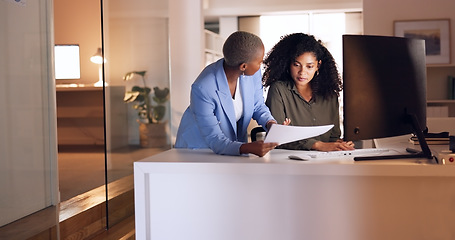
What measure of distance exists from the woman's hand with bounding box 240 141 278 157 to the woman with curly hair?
30.4 inches

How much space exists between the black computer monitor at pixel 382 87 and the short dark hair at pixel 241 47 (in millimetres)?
430

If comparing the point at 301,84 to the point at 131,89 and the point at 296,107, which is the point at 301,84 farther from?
the point at 131,89

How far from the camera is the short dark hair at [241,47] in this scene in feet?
7.97

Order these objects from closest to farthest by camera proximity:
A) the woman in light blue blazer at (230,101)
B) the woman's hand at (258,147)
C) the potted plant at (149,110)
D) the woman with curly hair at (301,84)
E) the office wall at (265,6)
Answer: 1. the woman's hand at (258,147)
2. the woman in light blue blazer at (230,101)
3. the woman with curly hair at (301,84)
4. the potted plant at (149,110)
5. the office wall at (265,6)

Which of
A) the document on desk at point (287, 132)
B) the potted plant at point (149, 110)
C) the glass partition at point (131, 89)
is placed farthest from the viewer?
the potted plant at point (149, 110)

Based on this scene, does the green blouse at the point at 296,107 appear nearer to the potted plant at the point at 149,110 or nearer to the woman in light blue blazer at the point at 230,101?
the woman in light blue blazer at the point at 230,101

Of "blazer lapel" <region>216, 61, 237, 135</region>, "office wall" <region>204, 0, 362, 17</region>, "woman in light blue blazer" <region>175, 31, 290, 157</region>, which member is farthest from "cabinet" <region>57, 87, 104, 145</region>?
"blazer lapel" <region>216, 61, 237, 135</region>

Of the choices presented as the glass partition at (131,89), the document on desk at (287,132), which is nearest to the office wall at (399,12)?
the glass partition at (131,89)

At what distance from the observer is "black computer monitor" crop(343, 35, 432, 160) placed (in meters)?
2.20

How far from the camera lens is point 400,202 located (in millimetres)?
2160

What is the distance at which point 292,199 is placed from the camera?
2.21 metres

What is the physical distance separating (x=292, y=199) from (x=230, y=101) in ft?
1.89

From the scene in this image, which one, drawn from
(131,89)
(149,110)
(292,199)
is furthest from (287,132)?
(149,110)

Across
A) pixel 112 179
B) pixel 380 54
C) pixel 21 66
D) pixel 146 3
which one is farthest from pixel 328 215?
pixel 146 3
